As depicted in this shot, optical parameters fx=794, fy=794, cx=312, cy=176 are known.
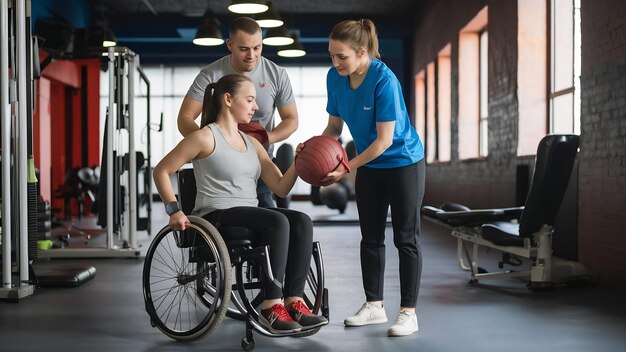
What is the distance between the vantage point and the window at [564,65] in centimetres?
610

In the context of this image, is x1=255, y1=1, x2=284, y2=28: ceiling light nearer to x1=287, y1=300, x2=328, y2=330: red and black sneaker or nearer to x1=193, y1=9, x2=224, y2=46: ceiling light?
x1=193, y1=9, x2=224, y2=46: ceiling light

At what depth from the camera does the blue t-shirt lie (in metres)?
2.97

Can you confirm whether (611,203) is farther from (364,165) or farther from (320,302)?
(320,302)

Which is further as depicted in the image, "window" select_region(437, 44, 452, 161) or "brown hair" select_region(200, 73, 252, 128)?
"window" select_region(437, 44, 452, 161)

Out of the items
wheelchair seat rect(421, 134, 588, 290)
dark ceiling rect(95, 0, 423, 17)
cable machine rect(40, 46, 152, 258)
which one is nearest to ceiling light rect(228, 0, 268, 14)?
cable machine rect(40, 46, 152, 258)

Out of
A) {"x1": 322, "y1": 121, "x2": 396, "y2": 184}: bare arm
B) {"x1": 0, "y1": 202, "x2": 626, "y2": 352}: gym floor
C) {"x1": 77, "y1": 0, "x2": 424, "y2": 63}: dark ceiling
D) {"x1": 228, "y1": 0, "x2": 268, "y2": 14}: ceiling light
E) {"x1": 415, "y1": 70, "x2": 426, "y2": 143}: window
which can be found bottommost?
{"x1": 0, "y1": 202, "x2": 626, "y2": 352}: gym floor

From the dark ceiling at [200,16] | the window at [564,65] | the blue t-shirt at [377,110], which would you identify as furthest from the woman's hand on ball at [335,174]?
the dark ceiling at [200,16]

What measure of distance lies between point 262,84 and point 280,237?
0.92 m

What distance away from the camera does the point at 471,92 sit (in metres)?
9.70

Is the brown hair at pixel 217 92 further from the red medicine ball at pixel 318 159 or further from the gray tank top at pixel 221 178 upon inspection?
the red medicine ball at pixel 318 159

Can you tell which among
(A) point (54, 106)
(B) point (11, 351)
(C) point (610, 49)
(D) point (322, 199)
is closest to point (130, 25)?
(A) point (54, 106)

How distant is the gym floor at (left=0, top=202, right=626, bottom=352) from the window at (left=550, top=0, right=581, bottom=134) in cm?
189

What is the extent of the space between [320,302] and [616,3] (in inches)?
106

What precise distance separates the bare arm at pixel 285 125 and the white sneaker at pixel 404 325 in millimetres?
891
